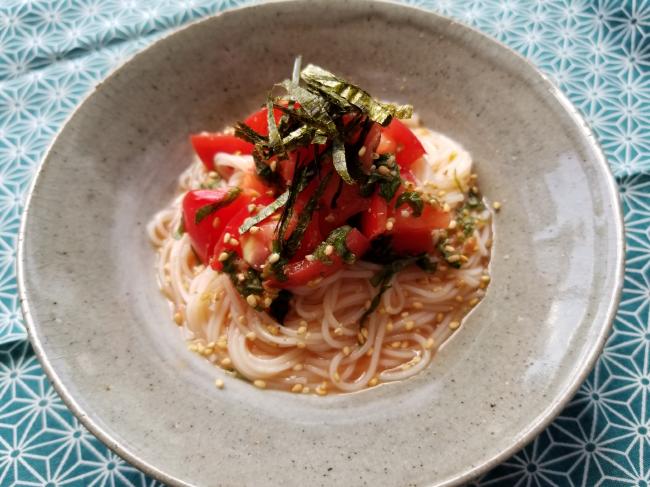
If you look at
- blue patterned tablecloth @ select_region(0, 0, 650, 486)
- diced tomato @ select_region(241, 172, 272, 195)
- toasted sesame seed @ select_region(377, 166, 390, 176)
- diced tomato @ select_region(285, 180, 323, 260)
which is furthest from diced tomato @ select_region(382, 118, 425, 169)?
blue patterned tablecloth @ select_region(0, 0, 650, 486)

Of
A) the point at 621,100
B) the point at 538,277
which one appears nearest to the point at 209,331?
the point at 538,277

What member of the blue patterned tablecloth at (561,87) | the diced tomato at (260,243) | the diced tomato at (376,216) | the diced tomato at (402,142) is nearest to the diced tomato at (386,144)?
the diced tomato at (402,142)

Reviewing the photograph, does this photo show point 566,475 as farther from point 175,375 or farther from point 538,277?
point 175,375

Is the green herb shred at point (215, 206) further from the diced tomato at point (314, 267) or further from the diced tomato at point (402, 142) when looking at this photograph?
the diced tomato at point (402, 142)

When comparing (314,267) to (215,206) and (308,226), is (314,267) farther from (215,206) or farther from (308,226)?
(215,206)

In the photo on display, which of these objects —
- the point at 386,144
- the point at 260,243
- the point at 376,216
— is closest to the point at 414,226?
the point at 376,216

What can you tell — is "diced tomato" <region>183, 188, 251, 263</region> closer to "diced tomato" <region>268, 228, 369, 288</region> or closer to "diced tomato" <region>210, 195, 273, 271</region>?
"diced tomato" <region>210, 195, 273, 271</region>
